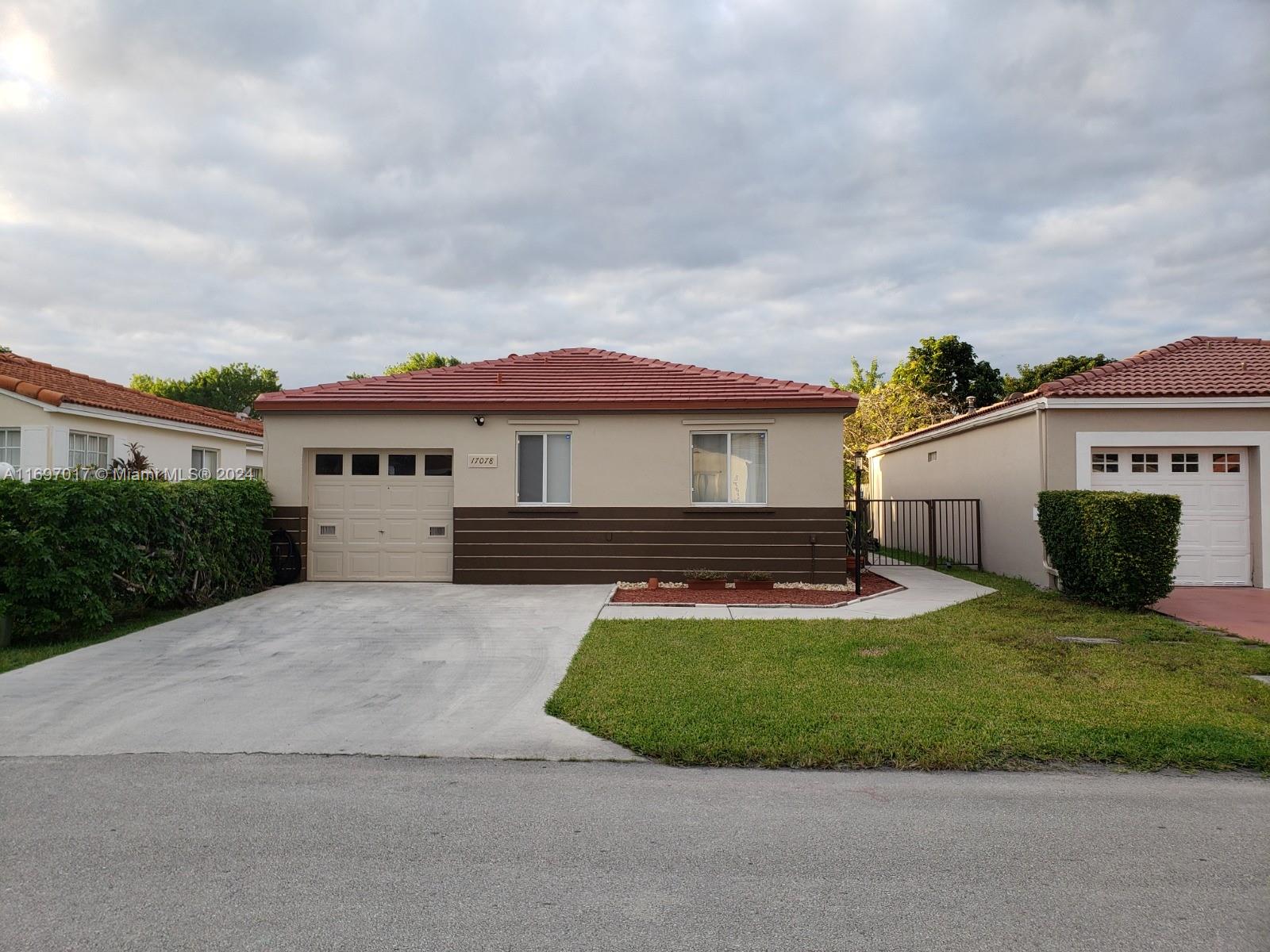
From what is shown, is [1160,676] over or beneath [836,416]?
beneath

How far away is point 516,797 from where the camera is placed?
4160 millimetres

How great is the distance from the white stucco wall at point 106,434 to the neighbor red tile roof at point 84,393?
216mm

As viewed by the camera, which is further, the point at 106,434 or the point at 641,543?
the point at 106,434

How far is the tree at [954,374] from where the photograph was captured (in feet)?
111

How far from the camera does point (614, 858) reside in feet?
11.2

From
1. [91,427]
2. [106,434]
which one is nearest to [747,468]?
[91,427]

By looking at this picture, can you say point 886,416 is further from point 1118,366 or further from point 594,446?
point 594,446

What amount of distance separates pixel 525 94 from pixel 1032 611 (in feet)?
40.0

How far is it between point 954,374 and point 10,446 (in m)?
34.6

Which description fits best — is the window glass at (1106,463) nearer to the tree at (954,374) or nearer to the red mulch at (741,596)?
the red mulch at (741,596)

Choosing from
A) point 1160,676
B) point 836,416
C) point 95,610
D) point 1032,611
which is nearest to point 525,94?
point 836,416

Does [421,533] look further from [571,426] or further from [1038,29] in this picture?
[1038,29]

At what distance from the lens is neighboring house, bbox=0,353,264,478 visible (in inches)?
585

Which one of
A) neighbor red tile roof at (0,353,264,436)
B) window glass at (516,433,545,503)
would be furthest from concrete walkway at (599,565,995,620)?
neighbor red tile roof at (0,353,264,436)
